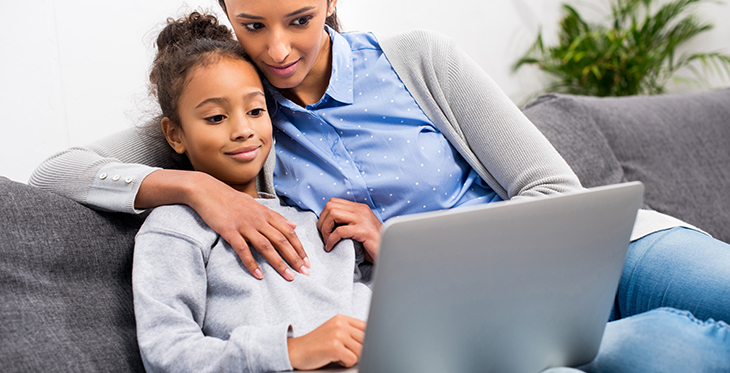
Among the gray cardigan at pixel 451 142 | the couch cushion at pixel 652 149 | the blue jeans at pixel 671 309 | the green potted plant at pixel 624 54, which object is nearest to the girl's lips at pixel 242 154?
the gray cardigan at pixel 451 142

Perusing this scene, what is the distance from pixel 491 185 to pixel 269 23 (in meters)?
0.55

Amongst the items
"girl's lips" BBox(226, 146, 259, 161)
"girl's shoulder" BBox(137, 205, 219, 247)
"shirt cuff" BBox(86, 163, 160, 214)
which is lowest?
"girl's shoulder" BBox(137, 205, 219, 247)

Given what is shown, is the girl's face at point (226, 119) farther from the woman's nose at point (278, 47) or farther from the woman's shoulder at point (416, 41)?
the woman's shoulder at point (416, 41)

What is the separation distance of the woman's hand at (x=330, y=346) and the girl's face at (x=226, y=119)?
1.34ft

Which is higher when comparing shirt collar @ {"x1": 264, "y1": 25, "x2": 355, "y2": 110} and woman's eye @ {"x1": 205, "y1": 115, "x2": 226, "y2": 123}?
shirt collar @ {"x1": 264, "y1": 25, "x2": 355, "y2": 110}

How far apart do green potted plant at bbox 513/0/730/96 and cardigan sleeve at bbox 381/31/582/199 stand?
139 centimetres

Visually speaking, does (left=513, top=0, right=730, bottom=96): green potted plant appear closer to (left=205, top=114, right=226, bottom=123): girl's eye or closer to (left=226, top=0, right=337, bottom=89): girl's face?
(left=226, top=0, right=337, bottom=89): girl's face

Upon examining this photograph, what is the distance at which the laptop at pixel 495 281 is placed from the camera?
1.59 ft

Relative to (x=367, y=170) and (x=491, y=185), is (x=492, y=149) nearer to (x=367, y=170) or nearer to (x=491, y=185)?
(x=491, y=185)

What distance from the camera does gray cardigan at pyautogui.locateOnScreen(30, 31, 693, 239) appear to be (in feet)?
3.06

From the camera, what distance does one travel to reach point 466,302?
0.52 m

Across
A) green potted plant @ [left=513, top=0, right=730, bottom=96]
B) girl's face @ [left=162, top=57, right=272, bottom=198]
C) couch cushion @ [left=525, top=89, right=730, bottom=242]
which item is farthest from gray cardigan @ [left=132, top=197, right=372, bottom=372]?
green potted plant @ [left=513, top=0, right=730, bottom=96]

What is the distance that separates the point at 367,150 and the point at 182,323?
19.3 inches

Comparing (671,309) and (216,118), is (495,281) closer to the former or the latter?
(671,309)
